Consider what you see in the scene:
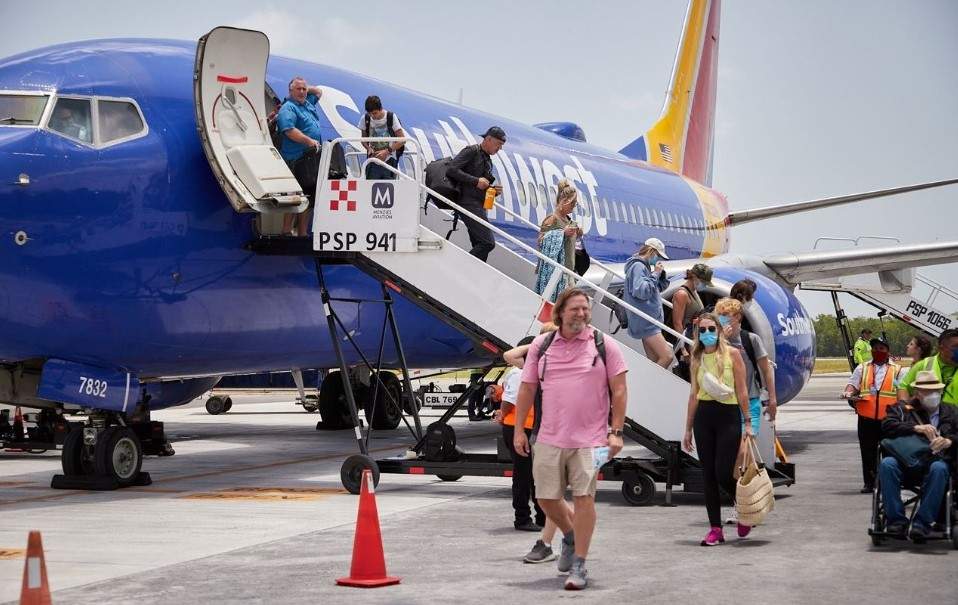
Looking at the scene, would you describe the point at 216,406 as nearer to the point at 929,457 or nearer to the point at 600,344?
the point at 929,457

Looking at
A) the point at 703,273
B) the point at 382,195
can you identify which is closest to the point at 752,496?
the point at 703,273

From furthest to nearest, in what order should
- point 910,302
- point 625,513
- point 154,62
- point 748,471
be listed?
point 910,302, point 154,62, point 625,513, point 748,471

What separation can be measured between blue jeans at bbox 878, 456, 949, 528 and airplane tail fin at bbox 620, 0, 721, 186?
18715 mm

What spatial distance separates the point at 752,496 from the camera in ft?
26.7

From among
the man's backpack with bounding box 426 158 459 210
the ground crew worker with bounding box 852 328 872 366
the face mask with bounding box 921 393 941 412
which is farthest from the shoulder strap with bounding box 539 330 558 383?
the ground crew worker with bounding box 852 328 872 366

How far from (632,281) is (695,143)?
17704 mm

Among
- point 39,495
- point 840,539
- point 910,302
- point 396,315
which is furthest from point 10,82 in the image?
point 910,302

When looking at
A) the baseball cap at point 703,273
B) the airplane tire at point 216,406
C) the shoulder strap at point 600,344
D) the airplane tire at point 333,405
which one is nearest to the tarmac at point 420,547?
the shoulder strap at point 600,344

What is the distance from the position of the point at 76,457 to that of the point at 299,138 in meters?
3.15

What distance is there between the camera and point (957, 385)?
828 centimetres

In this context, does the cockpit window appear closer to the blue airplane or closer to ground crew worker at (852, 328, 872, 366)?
the blue airplane

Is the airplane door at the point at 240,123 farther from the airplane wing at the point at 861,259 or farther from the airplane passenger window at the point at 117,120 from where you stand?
the airplane wing at the point at 861,259

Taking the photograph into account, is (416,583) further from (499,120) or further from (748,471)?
(499,120)

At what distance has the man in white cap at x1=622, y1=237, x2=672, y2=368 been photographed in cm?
1135
